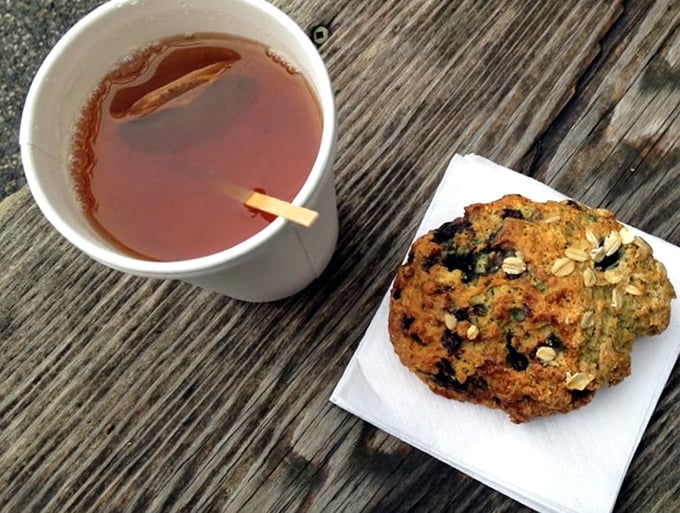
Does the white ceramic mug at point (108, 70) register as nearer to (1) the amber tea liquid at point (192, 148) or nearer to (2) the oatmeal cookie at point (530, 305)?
(1) the amber tea liquid at point (192, 148)

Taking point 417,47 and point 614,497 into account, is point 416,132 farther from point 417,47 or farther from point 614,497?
point 614,497

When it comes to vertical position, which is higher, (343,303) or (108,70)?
(108,70)

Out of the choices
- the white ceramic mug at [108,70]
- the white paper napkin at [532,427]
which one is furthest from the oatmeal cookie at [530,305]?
the white ceramic mug at [108,70]

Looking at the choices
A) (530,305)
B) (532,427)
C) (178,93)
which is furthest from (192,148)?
(532,427)

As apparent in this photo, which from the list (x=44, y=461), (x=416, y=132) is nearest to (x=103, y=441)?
(x=44, y=461)

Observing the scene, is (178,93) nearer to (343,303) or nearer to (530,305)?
(343,303)

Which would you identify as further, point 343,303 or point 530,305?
point 343,303
